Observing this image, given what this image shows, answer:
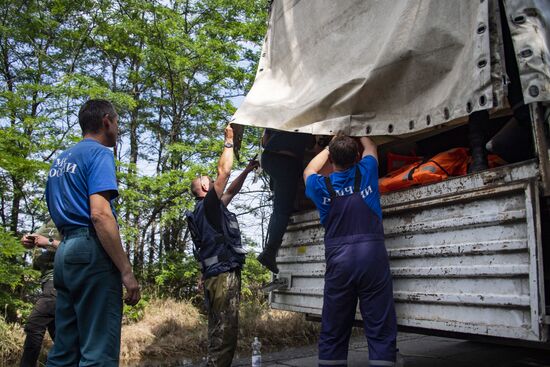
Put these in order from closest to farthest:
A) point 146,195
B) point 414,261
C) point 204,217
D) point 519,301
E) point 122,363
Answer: point 519,301 → point 414,261 → point 204,217 → point 122,363 → point 146,195

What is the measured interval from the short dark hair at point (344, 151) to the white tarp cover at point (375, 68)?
0.08 meters

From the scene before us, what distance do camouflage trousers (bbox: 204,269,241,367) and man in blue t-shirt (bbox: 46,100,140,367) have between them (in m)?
1.40

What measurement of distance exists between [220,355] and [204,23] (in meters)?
8.03

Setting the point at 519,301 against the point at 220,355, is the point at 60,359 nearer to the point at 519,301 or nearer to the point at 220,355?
the point at 220,355

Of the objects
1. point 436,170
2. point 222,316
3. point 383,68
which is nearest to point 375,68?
point 383,68

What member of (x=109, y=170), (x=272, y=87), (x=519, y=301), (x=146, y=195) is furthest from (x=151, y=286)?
(x=519, y=301)

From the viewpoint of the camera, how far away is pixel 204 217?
164 inches

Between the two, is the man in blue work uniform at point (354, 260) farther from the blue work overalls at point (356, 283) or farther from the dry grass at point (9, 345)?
the dry grass at point (9, 345)

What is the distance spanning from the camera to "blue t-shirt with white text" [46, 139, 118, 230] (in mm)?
2645

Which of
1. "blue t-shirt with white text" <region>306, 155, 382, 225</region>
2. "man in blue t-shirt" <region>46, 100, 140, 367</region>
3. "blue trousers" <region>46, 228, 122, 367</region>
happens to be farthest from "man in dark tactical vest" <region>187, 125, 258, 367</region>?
"blue trousers" <region>46, 228, 122, 367</region>

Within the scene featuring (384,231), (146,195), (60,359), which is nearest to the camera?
(60,359)

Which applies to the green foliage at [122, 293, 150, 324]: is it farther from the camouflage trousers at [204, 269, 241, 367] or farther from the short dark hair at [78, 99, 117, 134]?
the short dark hair at [78, 99, 117, 134]

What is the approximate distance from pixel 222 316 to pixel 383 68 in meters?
2.36

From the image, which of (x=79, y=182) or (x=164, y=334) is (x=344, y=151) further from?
(x=164, y=334)
